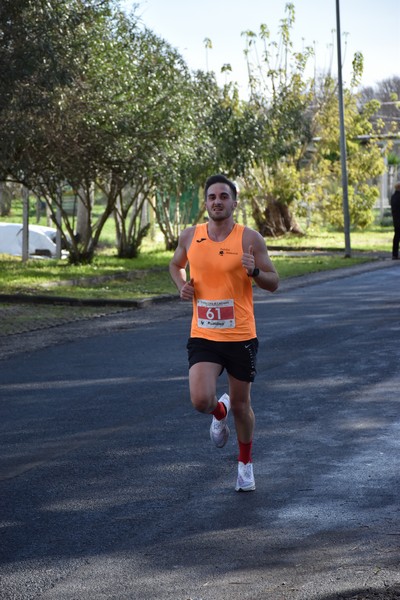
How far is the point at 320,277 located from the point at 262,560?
18813 mm

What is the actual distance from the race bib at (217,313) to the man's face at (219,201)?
0.48 metres

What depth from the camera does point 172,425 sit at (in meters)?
8.91

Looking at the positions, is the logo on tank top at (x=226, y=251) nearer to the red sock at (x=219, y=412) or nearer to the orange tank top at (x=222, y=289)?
the orange tank top at (x=222, y=289)

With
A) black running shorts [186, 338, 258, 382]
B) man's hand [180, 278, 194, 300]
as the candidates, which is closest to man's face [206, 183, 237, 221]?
man's hand [180, 278, 194, 300]

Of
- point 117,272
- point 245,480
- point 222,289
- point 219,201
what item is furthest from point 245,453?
point 117,272

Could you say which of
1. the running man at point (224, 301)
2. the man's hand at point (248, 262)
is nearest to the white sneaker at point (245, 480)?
the running man at point (224, 301)

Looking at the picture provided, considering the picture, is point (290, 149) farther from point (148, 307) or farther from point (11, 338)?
point (11, 338)

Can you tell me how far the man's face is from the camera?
678cm

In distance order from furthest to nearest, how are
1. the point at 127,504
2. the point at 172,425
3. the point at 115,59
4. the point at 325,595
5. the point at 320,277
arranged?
1. the point at 320,277
2. the point at 115,59
3. the point at 172,425
4. the point at 127,504
5. the point at 325,595

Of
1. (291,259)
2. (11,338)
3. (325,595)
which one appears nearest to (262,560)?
(325,595)

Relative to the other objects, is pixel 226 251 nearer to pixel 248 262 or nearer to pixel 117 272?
pixel 248 262

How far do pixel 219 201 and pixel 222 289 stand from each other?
50 cm

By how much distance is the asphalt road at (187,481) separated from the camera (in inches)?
210

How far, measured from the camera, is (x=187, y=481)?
7.14 meters
